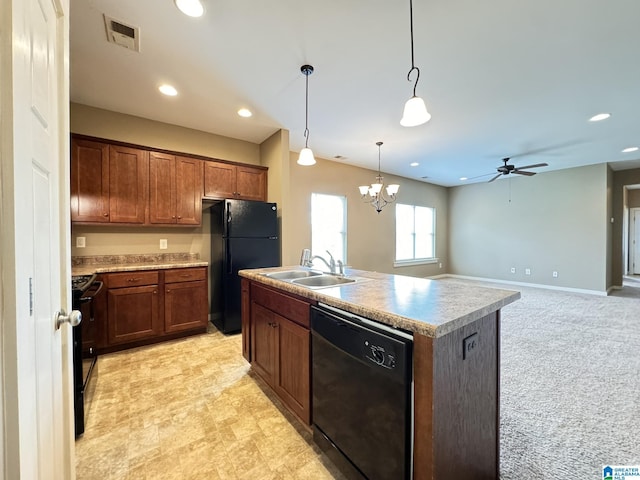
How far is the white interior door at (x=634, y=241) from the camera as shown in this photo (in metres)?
7.71

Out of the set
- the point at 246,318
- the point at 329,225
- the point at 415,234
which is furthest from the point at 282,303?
the point at 415,234

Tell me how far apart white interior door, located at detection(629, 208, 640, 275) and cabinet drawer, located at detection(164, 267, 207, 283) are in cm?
1131

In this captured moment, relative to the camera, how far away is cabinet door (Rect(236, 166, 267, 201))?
3.72m

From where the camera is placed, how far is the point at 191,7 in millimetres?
1690

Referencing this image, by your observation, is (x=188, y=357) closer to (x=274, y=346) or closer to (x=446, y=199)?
(x=274, y=346)

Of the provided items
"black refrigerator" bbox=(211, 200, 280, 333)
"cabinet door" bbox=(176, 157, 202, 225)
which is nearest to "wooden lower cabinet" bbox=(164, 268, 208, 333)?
"black refrigerator" bbox=(211, 200, 280, 333)

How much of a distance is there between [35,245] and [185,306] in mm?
2635

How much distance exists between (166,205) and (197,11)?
7.15 ft

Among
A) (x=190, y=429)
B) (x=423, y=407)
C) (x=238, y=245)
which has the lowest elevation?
(x=190, y=429)

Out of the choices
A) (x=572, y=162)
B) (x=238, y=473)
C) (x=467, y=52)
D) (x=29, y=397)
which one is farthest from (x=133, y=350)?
(x=572, y=162)

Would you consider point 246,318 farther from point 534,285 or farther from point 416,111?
point 534,285

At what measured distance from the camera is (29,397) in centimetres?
69

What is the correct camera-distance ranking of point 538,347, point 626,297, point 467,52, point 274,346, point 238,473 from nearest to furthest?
1. point 238,473
2. point 274,346
3. point 467,52
4. point 538,347
5. point 626,297

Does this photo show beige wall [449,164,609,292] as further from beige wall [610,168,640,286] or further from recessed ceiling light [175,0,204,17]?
recessed ceiling light [175,0,204,17]
